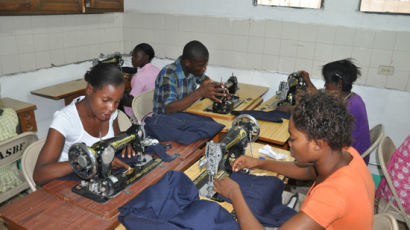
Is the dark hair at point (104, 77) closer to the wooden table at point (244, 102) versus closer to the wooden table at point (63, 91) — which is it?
the wooden table at point (244, 102)

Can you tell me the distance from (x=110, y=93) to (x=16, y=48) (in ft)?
9.04

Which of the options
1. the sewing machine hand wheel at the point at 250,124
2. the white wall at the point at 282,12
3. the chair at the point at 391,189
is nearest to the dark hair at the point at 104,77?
the sewing machine hand wheel at the point at 250,124

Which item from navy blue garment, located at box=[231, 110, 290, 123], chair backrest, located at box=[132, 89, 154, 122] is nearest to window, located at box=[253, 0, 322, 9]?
navy blue garment, located at box=[231, 110, 290, 123]

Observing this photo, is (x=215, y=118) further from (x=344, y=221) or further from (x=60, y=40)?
(x=60, y=40)

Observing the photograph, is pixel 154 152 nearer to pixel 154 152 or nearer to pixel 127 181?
pixel 154 152

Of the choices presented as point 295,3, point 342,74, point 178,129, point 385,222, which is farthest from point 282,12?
point 385,222

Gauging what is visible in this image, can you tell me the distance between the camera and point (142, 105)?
322 cm

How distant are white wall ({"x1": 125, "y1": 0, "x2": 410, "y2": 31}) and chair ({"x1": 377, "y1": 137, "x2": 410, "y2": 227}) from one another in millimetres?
1954

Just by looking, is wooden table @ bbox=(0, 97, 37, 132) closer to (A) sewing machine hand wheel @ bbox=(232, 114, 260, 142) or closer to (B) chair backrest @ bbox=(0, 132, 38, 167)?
(B) chair backrest @ bbox=(0, 132, 38, 167)

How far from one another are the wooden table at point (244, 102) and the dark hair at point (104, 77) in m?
1.27

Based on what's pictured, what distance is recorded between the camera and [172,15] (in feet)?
16.0

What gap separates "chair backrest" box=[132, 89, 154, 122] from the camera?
3.08m

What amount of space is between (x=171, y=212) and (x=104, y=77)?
3.07ft

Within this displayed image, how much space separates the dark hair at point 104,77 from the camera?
72.9 inches
